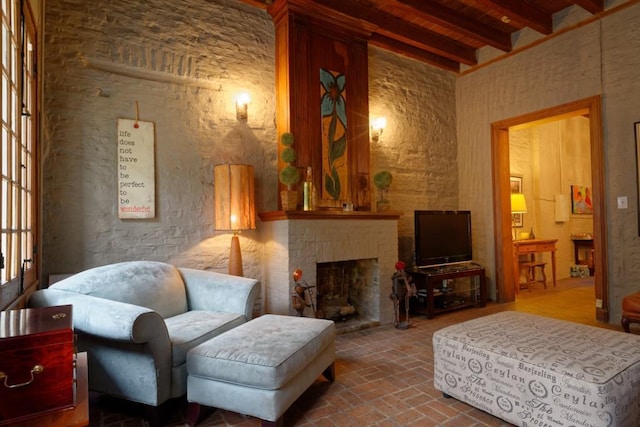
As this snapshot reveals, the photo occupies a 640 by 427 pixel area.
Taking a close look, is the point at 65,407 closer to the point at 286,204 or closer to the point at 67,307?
the point at 67,307

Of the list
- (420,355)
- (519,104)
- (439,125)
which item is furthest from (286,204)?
(519,104)

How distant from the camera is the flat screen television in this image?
4.39 meters

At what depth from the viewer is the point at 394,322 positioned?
3.94 metres

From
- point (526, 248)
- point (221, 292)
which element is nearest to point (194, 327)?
point (221, 292)

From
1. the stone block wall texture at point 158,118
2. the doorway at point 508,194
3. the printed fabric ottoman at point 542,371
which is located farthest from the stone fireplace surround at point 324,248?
the doorway at point 508,194

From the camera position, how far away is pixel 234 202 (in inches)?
128

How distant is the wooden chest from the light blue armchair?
0.63m

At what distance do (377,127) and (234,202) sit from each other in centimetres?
221

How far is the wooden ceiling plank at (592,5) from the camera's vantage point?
3.79 meters

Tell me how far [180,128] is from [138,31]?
0.87 meters

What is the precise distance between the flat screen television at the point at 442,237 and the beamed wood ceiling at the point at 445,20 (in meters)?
2.16

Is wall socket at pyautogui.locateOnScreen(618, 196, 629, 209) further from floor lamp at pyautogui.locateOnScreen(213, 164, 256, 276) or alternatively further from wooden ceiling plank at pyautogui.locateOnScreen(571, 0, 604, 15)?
floor lamp at pyautogui.locateOnScreen(213, 164, 256, 276)

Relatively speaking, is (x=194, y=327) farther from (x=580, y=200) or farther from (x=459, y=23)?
(x=580, y=200)

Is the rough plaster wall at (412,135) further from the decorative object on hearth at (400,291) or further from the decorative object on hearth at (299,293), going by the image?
the decorative object on hearth at (299,293)
